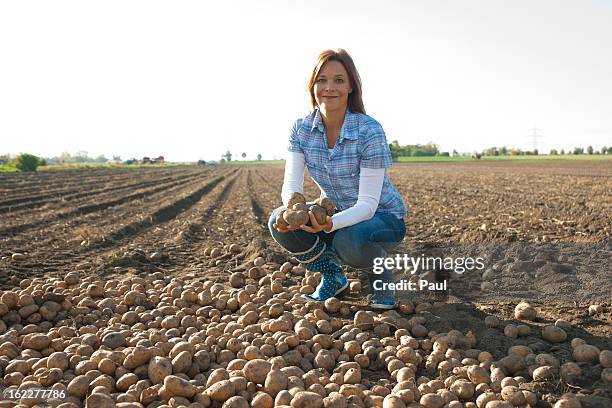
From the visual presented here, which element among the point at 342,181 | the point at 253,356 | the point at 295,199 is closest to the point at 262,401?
the point at 253,356

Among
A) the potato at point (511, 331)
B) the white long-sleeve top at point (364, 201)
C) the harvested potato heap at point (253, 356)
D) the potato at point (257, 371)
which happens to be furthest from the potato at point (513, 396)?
the white long-sleeve top at point (364, 201)

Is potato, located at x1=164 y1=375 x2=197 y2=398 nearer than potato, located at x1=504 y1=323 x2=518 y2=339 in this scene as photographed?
Yes

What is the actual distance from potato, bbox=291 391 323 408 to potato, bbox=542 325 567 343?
156 centimetres

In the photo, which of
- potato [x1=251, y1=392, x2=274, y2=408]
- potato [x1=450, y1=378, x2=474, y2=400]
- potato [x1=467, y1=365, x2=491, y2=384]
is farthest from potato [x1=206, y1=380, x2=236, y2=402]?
potato [x1=467, y1=365, x2=491, y2=384]

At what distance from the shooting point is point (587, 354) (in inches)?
100

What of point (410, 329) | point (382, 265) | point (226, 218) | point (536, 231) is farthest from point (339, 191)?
point (226, 218)

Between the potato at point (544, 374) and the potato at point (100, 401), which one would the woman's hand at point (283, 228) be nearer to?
the potato at point (100, 401)

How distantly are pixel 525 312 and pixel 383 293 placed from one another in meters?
0.94

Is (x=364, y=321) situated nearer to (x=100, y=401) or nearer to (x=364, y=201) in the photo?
(x=364, y=201)

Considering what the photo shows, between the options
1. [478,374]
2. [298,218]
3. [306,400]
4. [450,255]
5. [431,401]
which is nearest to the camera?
[306,400]

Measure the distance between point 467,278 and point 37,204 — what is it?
11.3 meters

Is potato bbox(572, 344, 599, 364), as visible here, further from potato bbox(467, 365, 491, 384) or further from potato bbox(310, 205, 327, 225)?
potato bbox(310, 205, 327, 225)

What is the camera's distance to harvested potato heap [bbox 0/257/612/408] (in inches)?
88.1

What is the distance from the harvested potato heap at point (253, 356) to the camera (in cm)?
224
